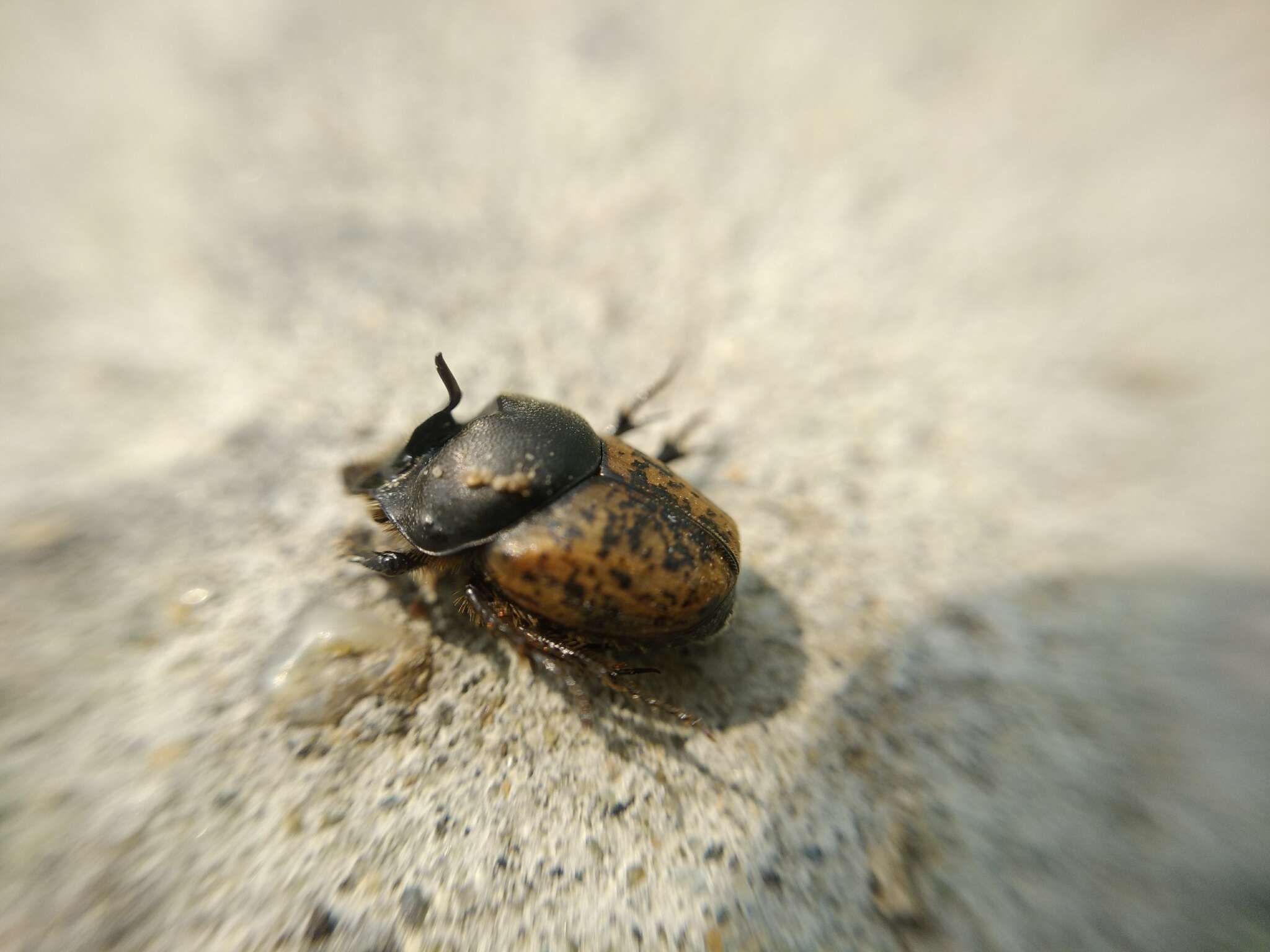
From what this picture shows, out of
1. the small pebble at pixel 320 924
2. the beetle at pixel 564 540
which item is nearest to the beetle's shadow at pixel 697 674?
the beetle at pixel 564 540

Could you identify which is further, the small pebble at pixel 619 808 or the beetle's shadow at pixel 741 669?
the beetle's shadow at pixel 741 669

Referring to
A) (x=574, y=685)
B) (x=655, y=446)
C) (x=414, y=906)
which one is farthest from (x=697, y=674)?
(x=655, y=446)

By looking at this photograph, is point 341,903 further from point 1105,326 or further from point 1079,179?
point 1079,179

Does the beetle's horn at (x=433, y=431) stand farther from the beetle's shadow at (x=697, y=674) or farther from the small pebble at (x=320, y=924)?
the small pebble at (x=320, y=924)

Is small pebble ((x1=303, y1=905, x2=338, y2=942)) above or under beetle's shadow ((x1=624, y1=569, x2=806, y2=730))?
above

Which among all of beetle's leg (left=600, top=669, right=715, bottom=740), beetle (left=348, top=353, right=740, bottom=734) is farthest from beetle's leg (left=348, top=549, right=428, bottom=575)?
beetle's leg (left=600, top=669, right=715, bottom=740)

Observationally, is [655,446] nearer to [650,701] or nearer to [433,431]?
[433,431]

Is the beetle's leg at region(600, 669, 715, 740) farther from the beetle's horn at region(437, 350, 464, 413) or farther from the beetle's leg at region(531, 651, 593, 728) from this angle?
the beetle's horn at region(437, 350, 464, 413)
